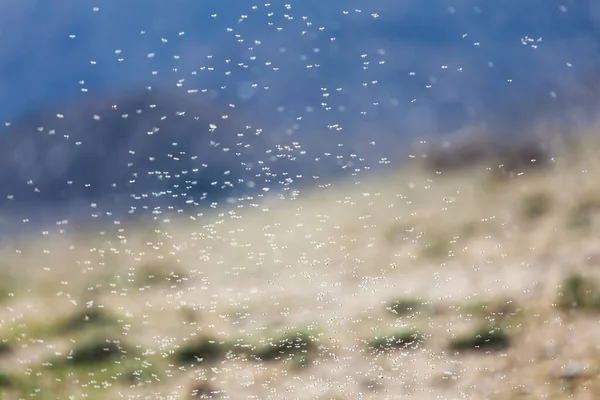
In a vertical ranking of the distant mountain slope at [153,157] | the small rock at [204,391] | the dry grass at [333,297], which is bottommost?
the small rock at [204,391]

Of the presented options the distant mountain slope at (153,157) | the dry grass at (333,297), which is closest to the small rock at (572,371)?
the dry grass at (333,297)

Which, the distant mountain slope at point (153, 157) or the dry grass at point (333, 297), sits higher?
the distant mountain slope at point (153, 157)

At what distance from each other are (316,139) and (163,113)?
186 mm

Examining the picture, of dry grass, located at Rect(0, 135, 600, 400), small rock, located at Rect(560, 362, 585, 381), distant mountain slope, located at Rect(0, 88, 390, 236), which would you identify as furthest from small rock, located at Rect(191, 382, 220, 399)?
small rock, located at Rect(560, 362, 585, 381)

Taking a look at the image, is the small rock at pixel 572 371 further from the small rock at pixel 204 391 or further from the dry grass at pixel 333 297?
the small rock at pixel 204 391

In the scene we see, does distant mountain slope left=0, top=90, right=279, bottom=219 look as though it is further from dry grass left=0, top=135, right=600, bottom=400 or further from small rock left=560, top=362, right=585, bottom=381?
small rock left=560, top=362, right=585, bottom=381

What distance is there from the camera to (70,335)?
827 millimetres

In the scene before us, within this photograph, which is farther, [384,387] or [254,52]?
[384,387]

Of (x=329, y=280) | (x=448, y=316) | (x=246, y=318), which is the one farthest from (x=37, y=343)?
(x=448, y=316)

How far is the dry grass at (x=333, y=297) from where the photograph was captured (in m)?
0.81

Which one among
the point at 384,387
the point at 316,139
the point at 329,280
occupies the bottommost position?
the point at 384,387

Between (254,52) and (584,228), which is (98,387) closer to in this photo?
(254,52)

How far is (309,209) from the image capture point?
796 millimetres

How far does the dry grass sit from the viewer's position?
808 mm
